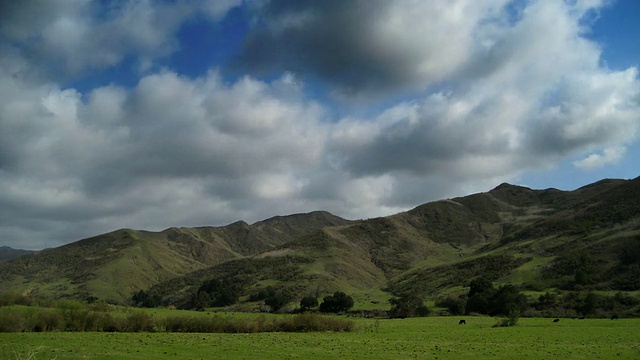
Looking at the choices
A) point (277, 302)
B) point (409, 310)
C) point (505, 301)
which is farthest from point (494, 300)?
point (277, 302)

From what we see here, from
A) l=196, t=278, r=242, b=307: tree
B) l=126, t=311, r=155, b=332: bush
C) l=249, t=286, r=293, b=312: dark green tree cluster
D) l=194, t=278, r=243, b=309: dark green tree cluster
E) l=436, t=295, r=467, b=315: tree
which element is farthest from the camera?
l=196, t=278, r=242, b=307: tree

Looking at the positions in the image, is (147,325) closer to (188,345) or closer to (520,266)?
(188,345)

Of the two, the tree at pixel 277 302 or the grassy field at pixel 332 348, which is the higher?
the grassy field at pixel 332 348

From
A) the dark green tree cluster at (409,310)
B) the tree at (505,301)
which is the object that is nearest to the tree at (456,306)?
the dark green tree cluster at (409,310)

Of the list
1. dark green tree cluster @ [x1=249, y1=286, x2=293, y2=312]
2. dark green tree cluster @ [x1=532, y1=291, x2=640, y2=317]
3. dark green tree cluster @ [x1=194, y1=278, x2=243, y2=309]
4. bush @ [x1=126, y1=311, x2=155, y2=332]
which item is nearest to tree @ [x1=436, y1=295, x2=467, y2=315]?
dark green tree cluster @ [x1=532, y1=291, x2=640, y2=317]

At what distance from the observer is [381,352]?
129 feet

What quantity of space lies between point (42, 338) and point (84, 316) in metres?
19.1

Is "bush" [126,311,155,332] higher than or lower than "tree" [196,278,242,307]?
higher

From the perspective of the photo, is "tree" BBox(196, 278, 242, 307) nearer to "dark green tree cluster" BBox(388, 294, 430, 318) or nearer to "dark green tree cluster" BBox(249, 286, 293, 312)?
"dark green tree cluster" BBox(249, 286, 293, 312)

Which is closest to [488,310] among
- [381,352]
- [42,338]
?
[381,352]

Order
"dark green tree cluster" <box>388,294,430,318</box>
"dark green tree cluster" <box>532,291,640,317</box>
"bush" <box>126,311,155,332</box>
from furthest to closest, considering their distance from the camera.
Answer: "dark green tree cluster" <box>388,294,430,318</box> < "dark green tree cluster" <box>532,291,640,317</box> < "bush" <box>126,311,155,332</box>

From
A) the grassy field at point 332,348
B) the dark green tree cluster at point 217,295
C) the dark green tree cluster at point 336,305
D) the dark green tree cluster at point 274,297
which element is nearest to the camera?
the grassy field at point 332,348

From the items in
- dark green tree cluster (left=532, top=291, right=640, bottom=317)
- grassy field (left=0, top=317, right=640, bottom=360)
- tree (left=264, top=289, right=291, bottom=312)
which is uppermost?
grassy field (left=0, top=317, right=640, bottom=360)

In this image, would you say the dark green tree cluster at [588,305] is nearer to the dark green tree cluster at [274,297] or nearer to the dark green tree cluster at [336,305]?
the dark green tree cluster at [336,305]
